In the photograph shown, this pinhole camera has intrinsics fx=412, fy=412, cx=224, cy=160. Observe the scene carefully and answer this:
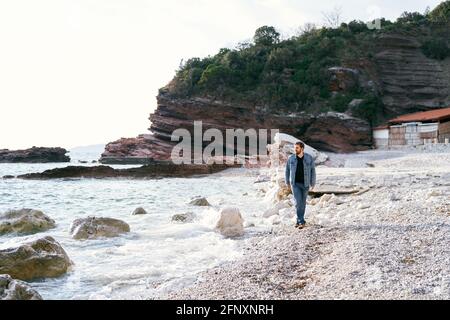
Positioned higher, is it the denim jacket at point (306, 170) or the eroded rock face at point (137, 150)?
the eroded rock face at point (137, 150)

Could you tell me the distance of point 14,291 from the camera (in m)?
4.99

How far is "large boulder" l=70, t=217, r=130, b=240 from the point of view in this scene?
31.6 ft

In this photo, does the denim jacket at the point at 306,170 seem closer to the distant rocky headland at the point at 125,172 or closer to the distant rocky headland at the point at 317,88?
the distant rocky headland at the point at 125,172

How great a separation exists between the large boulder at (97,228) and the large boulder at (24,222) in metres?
1.23

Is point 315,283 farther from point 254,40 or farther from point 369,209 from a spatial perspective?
point 254,40

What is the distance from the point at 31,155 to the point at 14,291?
206 feet

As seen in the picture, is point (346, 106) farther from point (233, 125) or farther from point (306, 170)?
point (306, 170)

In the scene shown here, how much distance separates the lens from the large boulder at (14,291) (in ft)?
16.2

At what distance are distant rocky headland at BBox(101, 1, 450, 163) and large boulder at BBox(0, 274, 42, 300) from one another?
39696mm

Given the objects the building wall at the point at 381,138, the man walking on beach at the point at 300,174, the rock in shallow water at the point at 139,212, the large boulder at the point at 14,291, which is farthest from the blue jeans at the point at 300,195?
the building wall at the point at 381,138

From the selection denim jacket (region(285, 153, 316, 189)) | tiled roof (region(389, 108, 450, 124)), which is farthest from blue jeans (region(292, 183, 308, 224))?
tiled roof (region(389, 108, 450, 124))

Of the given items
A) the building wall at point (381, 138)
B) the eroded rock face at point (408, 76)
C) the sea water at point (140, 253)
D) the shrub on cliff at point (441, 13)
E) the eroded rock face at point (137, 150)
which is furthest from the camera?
the shrub on cliff at point (441, 13)

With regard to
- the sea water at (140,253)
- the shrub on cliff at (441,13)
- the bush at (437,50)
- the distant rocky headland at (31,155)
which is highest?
the shrub on cliff at (441,13)
